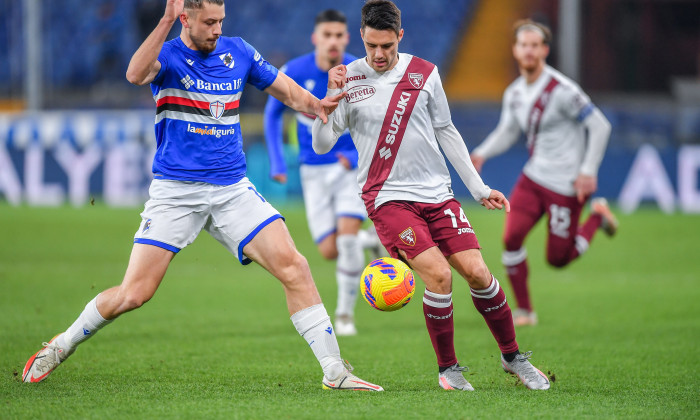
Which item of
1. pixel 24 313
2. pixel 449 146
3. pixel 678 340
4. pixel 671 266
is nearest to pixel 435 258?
pixel 449 146

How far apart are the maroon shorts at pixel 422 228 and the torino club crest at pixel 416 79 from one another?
697 mm

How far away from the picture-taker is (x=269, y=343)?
7.67m

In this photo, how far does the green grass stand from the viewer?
204 inches

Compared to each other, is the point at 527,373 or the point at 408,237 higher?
the point at 408,237

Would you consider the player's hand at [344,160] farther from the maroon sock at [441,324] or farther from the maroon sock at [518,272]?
the maroon sock at [441,324]

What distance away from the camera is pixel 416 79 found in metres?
5.76

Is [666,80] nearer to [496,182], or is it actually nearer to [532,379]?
[496,182]

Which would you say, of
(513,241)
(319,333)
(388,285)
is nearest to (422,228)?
(388,285)

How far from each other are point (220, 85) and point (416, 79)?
3.80 ft

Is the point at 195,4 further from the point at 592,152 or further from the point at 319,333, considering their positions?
the point at 592,152

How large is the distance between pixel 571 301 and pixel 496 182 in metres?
7.36

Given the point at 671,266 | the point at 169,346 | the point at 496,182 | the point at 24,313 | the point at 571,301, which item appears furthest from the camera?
the point at 496,182

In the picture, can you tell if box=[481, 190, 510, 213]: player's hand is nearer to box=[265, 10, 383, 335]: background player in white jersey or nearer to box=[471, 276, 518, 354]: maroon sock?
box=[471, 276, 518, 354]: maroon sock

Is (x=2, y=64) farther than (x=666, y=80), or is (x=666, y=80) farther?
(x=2, y=64)
